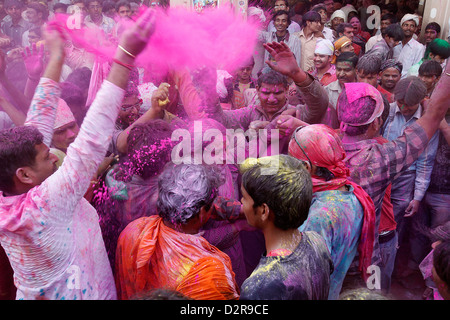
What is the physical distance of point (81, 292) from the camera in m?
1.53

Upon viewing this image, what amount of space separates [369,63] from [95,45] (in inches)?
125

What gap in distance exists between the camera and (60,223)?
4.73 ft

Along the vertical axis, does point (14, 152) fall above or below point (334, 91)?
above

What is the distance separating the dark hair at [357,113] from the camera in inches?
94.6

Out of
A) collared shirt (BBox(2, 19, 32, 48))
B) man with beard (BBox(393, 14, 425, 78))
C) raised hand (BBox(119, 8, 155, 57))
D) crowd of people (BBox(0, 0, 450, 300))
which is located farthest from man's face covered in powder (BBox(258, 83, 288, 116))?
collared shirt (BBox(2, 19, 32, 48))

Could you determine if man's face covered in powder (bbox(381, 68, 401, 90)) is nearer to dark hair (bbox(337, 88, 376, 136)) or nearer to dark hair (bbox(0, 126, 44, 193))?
dark hair (bbox(337, 88, 376, 136))

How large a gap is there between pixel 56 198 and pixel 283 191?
0.95 m

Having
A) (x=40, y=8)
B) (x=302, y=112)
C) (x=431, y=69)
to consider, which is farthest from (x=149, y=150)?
(x=40, y=8)

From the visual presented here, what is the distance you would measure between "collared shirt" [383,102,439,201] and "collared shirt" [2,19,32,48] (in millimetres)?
6285

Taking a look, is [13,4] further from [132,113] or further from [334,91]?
[334,91]

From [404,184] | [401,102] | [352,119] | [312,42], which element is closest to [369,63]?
[401,102]

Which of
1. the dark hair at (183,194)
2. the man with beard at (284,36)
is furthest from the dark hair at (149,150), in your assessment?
the man with beard at (284,36)

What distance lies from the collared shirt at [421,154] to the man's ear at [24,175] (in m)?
3.13

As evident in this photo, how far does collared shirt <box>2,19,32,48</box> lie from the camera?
6.18m
